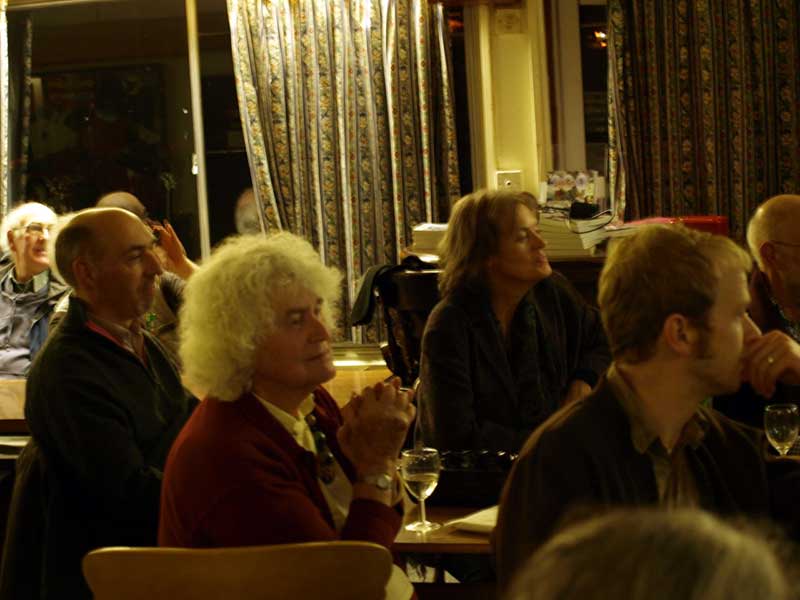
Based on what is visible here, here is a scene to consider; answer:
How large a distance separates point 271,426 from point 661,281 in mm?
758

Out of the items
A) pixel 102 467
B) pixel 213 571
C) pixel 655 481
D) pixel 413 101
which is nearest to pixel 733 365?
pixel 655 481

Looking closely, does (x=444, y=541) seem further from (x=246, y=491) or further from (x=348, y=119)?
(x=348, y=119)

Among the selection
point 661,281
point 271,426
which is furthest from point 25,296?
point 661,281

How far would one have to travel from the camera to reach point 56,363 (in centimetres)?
268

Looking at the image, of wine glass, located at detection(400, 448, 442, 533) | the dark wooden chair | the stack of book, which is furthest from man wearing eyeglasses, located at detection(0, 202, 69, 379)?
wine glass, located at detection(400, 448, 442, 533)

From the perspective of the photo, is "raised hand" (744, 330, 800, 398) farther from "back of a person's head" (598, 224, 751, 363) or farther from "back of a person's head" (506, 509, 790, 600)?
"back of a person's head" (506, 509, 790, 600)

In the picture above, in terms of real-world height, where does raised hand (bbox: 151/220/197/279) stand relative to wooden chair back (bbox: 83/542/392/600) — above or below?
above

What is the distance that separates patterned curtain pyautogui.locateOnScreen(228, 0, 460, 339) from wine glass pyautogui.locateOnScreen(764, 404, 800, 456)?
340 centimetres

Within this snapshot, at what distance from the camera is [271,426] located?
7.15 feet

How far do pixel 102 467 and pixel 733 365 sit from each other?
138 centimetres

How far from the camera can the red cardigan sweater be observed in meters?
2.02

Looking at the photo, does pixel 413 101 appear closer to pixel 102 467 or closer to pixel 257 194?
Answer: pixel 257 194

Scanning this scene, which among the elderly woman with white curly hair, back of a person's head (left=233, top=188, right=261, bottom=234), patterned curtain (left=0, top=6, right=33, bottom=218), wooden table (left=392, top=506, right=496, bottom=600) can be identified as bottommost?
wooden table (left=392, top=506, right=496, bottom=600)

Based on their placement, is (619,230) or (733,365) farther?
(619,230)
